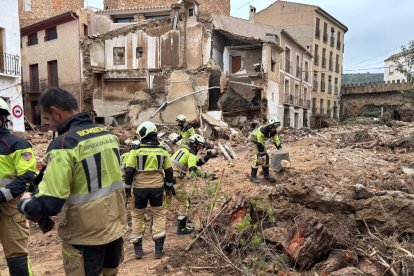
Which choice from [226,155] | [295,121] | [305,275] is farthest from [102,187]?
[295,121]

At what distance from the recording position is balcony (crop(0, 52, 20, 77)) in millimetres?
15789

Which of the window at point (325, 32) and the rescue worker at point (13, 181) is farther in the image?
the window at point (325, 32)

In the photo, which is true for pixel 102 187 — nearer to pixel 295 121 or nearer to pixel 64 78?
pixel 64 78

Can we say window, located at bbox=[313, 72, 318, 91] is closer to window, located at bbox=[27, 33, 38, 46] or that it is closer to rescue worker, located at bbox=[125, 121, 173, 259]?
window, located at bbox=[27, 33, 38, 46]

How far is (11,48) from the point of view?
16.2 metres

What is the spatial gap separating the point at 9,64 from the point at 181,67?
9862 mm

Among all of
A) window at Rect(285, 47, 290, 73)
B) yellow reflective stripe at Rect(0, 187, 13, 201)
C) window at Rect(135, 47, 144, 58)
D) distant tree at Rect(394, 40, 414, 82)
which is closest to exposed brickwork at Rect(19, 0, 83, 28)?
window at Rect(135, 47, 144, 58)

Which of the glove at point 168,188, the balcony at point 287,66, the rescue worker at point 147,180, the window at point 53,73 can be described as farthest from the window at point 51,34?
the rescue worker at point 147,180

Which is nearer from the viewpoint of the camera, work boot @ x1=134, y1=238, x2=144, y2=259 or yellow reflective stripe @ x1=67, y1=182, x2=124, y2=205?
yellow reflective stripe @ x1=67, y1=182, x2=124, y2=205

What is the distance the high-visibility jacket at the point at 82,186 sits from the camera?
7.59ft

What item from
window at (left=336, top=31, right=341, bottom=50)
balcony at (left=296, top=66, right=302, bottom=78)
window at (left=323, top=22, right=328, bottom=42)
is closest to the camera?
balcony at (left=296, top=66, right=302, bottom=78)

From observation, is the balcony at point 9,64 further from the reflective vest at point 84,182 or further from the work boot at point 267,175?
the reflective vest at point 84,182

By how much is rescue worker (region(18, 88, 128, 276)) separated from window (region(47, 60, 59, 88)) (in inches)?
980

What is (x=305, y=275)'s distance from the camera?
3771 mm
